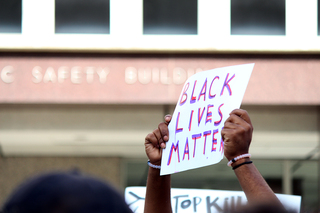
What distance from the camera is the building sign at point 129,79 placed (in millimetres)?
7180

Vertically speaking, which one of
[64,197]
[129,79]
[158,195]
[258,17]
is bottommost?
[158,195]

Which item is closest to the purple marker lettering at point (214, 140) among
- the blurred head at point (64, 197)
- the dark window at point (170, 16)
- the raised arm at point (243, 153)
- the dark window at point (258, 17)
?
the raised arm at point (243, 153)

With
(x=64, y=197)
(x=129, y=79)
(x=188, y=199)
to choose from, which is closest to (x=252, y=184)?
(x=64, y=197)

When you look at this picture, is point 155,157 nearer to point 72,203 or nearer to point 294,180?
point 72,203

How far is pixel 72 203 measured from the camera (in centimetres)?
64

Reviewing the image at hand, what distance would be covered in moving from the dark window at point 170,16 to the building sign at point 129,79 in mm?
490

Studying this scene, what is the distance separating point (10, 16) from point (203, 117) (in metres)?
6.25

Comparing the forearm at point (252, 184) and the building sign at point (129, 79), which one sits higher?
the building sign at point (129, 79)

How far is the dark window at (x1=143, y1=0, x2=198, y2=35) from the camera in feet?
24.3

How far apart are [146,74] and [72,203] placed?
6.68m

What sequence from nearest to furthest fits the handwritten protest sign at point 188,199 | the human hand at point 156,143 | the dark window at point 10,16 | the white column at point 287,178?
the human hand at point 156,143
the handwritten protest sign at point 188,199
the dark window at point 10,16
the white column at point 287,178

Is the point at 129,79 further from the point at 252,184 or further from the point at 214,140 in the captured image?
the point at 252,184

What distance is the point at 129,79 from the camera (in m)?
7.28

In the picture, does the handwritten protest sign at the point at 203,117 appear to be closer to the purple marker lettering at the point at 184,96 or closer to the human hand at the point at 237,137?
the purple marker lettering at the point at 184,96
